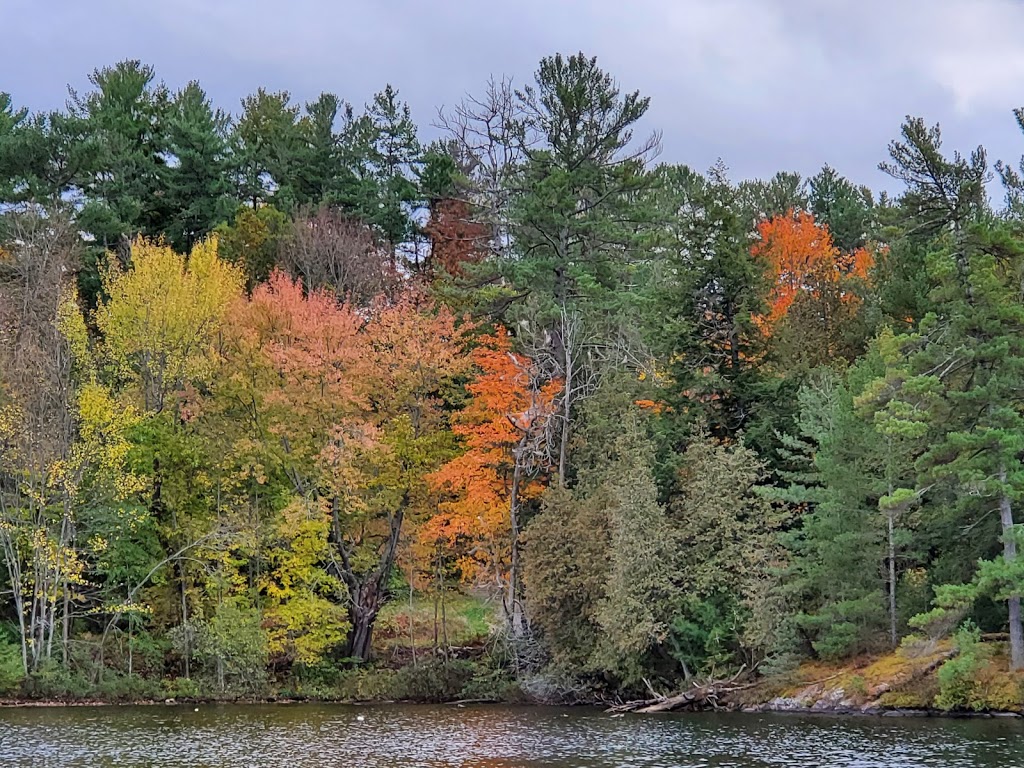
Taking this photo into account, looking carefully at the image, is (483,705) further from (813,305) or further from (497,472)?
(813,305)

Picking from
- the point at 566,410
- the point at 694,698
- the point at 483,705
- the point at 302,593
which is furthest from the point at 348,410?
the point at 694,698

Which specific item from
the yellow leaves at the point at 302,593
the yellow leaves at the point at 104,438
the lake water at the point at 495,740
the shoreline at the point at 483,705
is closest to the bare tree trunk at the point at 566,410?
the shoreline at the point at 483,705

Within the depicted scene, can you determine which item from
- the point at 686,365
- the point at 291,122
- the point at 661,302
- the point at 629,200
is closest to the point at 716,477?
the point at 686,365

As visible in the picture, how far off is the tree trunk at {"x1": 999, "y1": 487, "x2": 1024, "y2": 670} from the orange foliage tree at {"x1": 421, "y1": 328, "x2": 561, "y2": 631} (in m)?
15.9

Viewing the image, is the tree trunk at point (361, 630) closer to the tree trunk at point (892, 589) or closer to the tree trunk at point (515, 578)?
the tree trunk at point (515, 578)

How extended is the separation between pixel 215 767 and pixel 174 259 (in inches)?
1007

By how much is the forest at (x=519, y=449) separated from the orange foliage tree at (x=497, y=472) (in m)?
0.15

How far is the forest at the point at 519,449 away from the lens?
3228 cm

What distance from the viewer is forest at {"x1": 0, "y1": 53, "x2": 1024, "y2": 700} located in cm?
3228

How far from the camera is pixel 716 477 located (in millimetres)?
34906

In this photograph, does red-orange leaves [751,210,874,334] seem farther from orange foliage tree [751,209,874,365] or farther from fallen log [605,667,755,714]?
fallen log [605,667,755,714]

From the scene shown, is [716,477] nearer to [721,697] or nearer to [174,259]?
[721,697]

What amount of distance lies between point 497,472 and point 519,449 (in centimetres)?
195

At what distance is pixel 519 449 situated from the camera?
39312 millimetres
